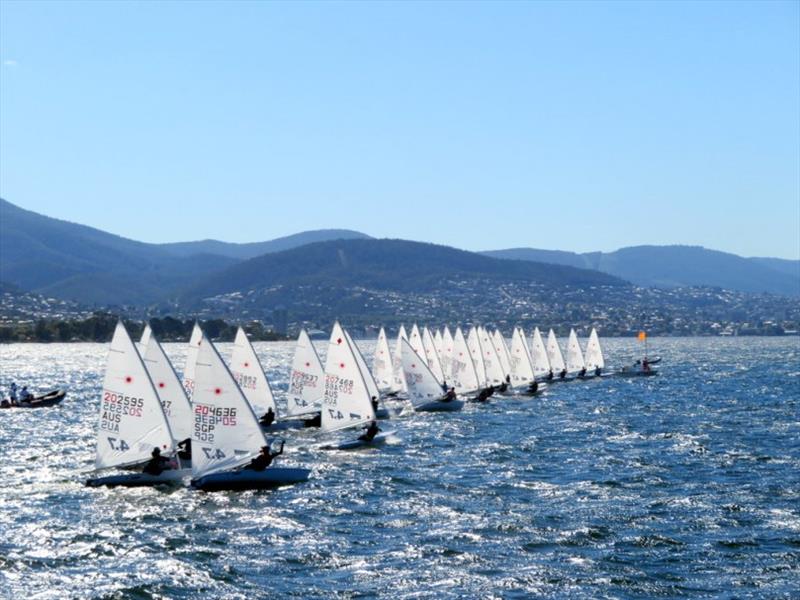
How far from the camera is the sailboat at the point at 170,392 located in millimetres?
45188

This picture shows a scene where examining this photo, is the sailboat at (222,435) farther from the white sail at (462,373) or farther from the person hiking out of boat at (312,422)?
the white sail at (462,373)

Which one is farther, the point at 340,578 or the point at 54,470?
the point at 54,470

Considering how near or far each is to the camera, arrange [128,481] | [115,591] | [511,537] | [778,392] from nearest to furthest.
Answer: [115,591], [511,537], [128,481], [778,392]

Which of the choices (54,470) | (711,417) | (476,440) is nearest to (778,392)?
(711,417)

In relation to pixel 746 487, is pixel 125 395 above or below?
above

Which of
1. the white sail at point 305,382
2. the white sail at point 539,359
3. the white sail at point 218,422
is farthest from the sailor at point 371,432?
the white sail at point 539,359

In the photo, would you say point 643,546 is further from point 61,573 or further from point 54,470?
point 54,470

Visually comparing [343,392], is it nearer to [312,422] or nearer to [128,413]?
[312,422]

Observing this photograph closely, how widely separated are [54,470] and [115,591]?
21.3m

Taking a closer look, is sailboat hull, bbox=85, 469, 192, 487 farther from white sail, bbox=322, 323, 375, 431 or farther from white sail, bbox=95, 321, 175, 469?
white sail, bbox=322, 323, 375, 431

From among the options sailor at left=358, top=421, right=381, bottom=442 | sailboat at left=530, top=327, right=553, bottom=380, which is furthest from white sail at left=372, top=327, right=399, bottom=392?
sailor at left=358, top=421, right=381, bottom=442

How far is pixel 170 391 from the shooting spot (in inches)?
1811

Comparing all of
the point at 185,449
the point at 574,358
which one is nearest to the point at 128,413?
the point at 185,449

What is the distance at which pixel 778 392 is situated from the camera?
90500mm
